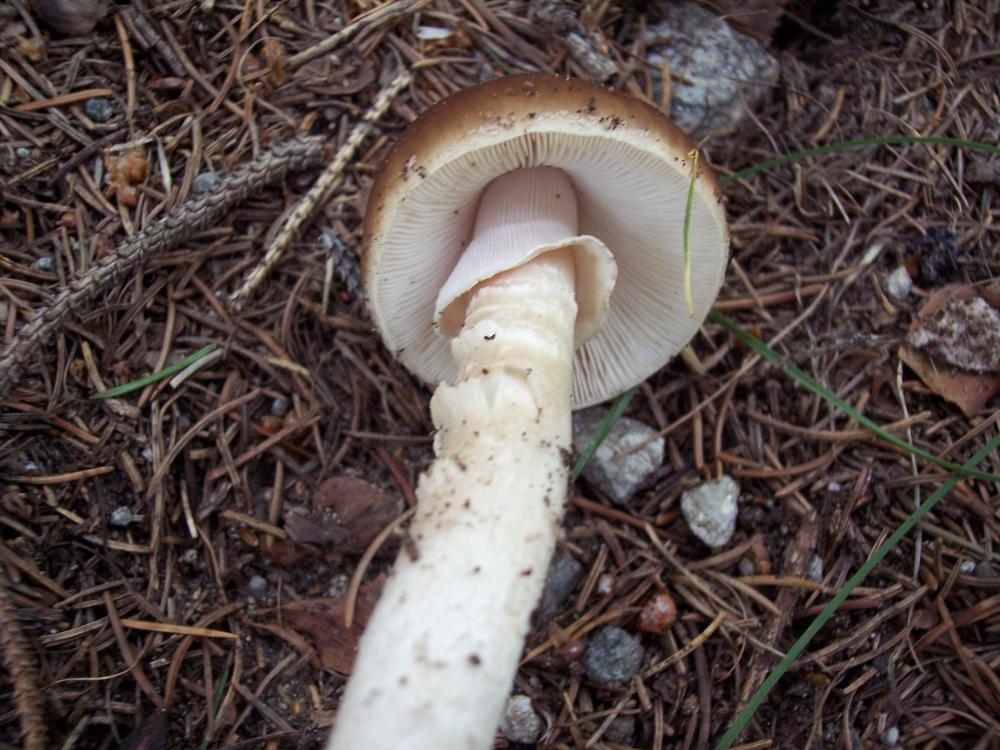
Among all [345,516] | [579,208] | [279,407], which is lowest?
[345,516]

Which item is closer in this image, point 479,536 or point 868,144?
point 479,536

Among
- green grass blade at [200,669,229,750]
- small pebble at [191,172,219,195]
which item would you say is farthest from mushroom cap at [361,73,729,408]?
green grass blade at [200,669,229,750]

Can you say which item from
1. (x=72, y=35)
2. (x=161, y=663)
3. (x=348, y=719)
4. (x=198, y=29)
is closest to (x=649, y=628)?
(x=348, y=719)

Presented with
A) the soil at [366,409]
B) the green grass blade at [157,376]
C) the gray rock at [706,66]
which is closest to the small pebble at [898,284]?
the soil at [366,409]

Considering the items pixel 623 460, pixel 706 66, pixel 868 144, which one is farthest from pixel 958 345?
pixel 706 66

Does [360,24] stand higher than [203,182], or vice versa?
[360,24]

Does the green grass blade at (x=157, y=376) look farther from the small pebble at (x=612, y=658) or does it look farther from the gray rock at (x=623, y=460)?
the small pebble at (x=612, y=658)

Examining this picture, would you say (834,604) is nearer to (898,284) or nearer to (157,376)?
(898,284)

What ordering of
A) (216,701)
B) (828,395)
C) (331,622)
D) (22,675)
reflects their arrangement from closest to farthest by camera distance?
1. (22,675)
2. (216,701)
3. (331,622)
4. (828,395)

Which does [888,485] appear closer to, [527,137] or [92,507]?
[527,137]
